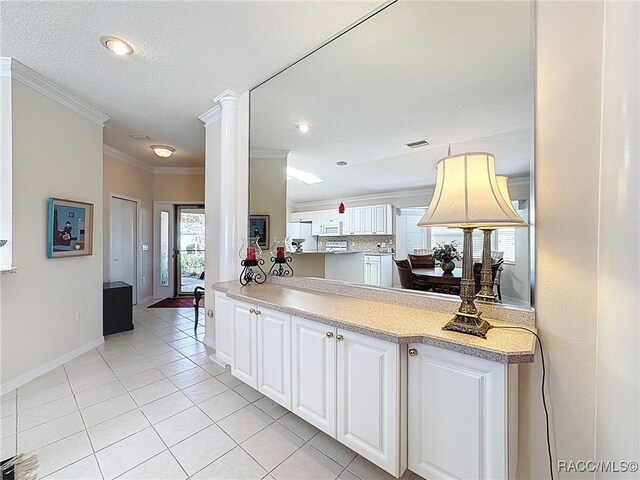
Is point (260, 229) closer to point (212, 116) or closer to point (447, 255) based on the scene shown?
→ point (212, 116)

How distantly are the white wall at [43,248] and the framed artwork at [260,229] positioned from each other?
2.00 metres

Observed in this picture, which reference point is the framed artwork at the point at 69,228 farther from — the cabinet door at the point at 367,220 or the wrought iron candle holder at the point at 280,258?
the cabinet door at the point at 367,220

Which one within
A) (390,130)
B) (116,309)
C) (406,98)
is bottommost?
(116,309)

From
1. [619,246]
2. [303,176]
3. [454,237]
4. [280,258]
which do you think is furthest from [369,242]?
[619,246]

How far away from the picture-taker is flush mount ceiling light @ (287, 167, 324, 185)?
7.72ft

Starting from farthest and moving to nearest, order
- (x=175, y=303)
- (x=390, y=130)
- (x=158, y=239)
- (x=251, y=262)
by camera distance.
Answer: (x=158, y=239)
(x=175, y=303)
(x=251, y=262)
(x=390, y=130)

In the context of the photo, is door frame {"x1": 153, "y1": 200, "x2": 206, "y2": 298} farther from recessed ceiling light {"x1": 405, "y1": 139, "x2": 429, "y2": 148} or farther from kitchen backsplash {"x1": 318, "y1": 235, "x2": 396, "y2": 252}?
recessed ceiling light {"x1": 405, "y1": 139, "x2": 429, "y2": 148}

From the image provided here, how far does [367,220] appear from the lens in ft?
6.62

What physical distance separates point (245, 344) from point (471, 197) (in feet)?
5.75

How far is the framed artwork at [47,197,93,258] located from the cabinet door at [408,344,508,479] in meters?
3.46

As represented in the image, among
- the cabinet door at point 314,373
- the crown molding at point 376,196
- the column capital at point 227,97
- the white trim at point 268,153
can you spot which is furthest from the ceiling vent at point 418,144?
the column capital at point 227,97

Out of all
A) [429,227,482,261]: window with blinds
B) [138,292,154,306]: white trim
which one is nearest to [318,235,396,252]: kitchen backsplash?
[429,227,482,261]: window with blinds

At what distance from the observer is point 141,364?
9.15ft

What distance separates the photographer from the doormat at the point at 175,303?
515 centimetres
